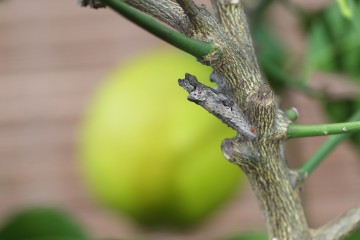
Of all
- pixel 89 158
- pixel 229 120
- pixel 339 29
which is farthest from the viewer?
pixel 89 158

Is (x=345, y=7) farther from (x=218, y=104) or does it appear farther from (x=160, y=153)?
(x=160, y=153)

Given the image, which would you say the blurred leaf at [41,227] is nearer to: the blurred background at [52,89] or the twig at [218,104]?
the twig at [218,104]

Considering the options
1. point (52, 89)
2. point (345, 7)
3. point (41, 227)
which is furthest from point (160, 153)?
point (52, 89)

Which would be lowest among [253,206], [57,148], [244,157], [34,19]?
[244,157]

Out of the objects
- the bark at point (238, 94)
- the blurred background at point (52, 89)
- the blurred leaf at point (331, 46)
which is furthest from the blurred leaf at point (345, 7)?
the blurred background at point (52, 89)

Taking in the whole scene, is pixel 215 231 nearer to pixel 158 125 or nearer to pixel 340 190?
pixel 340 190

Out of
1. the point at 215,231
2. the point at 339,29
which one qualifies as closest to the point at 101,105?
the point at 339,29
